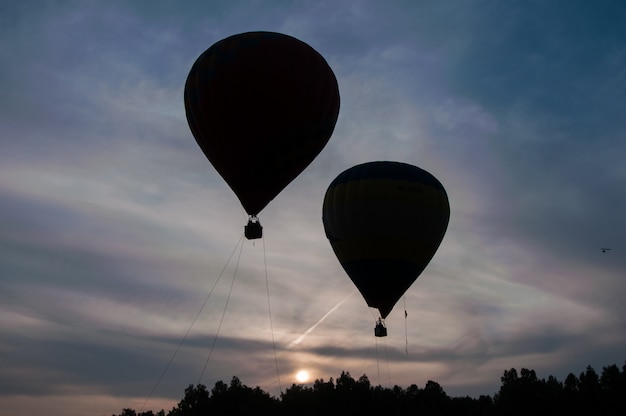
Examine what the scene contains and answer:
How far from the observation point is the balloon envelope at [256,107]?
3012 centimetres

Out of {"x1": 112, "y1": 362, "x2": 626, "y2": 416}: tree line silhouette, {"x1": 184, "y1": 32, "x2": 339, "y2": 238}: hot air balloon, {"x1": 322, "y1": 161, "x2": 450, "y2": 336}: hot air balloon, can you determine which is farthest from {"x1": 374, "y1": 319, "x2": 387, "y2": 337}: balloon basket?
{"x1": 112, "y1": 362, "x2": 626, "y2": 416}: tree line silhouette

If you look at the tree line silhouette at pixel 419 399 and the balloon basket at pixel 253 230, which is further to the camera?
the tree line silhouette at pixel 419 399

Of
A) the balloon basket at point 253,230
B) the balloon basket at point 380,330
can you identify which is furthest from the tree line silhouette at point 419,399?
the balloon basket at point 253,230

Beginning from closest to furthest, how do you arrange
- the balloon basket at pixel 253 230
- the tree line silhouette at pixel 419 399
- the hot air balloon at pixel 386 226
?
the balloon basket at pixel 253 230 < the hot air balloon at pixel 386 226 < the tree line silhouette at pixel 419 399

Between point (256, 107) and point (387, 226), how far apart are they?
10.8 m

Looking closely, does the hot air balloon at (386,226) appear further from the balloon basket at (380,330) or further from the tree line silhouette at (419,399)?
the tree line silhouette at (419,399)

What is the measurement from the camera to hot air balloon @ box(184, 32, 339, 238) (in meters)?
30.1

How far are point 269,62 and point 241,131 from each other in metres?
3.18

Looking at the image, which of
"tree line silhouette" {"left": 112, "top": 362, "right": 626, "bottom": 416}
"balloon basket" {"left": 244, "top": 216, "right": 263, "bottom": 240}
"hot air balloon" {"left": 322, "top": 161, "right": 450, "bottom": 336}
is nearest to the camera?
"balloon basket" {"left": 244, "top": 216, "right": 263, "bottom": 240}

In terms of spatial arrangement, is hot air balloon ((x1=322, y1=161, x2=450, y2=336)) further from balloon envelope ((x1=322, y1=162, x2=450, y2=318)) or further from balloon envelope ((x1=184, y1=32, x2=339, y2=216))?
balloon envelope ((x1=184, y1=32, x2=339, y2=216))

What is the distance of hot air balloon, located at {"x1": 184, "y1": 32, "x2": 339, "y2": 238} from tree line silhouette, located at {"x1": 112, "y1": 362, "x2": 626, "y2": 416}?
179 feet

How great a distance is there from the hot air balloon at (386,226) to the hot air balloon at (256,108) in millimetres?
7154

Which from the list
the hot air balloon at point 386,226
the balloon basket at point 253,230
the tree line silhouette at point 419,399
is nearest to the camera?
the balloon basket at point 253,230

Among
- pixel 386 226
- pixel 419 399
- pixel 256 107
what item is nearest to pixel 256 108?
pixel 256 107
